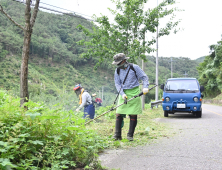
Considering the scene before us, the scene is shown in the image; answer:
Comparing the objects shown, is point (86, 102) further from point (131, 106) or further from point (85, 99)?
point (131, 106)

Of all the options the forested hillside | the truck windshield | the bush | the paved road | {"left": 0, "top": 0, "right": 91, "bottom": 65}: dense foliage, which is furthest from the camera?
{"left": 0, "top": 0, "right": 91, "bottom": 65}: dense foliage

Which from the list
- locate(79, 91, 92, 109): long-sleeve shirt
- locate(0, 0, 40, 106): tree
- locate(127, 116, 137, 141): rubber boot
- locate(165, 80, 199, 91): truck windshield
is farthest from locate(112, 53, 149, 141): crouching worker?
locate(165, 80, 199, 91): truck windshield

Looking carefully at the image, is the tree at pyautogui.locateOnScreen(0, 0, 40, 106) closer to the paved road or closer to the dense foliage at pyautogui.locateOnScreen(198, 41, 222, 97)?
the paved road

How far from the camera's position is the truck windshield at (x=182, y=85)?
1123 cm

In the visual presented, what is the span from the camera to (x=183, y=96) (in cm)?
1086

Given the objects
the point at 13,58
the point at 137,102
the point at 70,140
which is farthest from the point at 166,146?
the point at 13,58

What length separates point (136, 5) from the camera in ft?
37.1

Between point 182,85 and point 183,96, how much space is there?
2.54ft

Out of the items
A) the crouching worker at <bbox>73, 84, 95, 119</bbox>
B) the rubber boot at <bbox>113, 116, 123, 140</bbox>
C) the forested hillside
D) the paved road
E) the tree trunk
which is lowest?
the paved road

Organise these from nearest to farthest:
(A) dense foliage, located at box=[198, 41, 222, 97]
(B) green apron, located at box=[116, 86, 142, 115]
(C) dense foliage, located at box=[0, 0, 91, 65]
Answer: (B) green apron, located at box=[116, 86, 142, 115], (A) dense foliage, located at box=[198, 41, 222, 97], (C) dense foliage, located at box=[0, 0, 91, 65]

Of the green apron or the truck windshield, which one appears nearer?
the green apron

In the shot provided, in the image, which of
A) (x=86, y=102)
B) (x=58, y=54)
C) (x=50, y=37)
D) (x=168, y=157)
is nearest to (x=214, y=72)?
(x=86, y=102)

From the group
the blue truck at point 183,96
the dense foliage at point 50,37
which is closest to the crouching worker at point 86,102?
the blue truck at point 183,96

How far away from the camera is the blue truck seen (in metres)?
10.7
